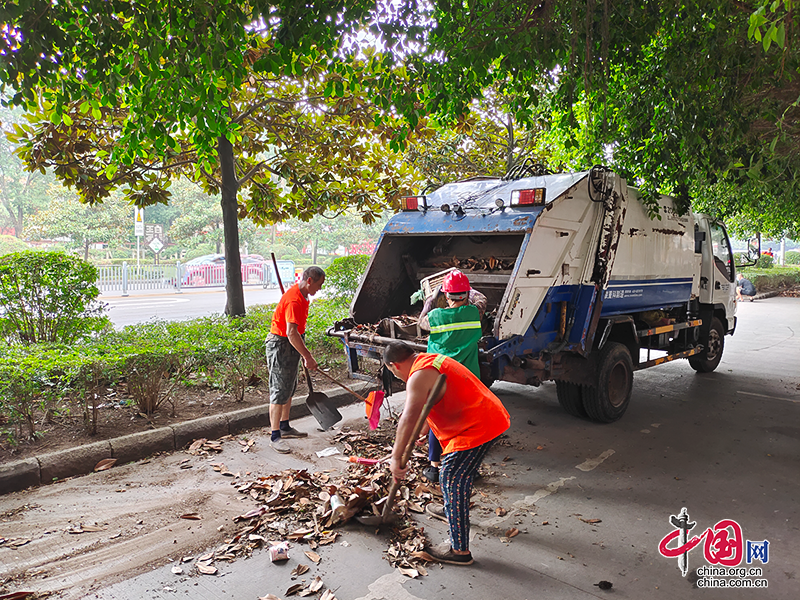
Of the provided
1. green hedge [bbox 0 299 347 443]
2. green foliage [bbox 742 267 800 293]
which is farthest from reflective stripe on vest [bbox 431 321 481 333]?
green foliage [bbox 742 267 800 293]

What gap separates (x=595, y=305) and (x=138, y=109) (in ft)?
14.5

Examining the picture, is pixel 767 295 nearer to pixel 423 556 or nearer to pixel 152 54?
pixel 423 556

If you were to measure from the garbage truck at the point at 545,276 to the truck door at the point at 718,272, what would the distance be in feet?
3.51

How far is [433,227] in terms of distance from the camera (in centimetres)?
563

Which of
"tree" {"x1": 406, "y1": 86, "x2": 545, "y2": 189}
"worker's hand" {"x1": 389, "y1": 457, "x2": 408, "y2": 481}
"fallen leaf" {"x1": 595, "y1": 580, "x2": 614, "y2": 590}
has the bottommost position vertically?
"fallen leaf" {"x1": 595, "y1": 580, "x2": 614, "y2": 590}

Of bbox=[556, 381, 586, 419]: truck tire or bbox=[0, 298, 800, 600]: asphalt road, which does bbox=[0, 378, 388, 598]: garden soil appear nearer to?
bbox=[0, 298, 800, 600]: asphalt road

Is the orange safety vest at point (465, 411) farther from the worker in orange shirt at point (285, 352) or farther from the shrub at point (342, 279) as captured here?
the shrub at point (342, 279)

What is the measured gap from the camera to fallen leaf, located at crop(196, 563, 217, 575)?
301cm

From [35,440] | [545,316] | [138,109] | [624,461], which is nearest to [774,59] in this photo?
[545,316]

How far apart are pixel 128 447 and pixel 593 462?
13.0 ft

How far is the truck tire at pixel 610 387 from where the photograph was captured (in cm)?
561

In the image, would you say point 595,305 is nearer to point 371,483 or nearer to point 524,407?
point 524,407

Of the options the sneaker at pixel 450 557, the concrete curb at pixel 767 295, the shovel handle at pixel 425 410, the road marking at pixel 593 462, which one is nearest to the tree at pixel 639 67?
the road marking at pixel 593 462

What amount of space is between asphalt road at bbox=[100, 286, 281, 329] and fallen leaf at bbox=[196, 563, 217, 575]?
9.76m
